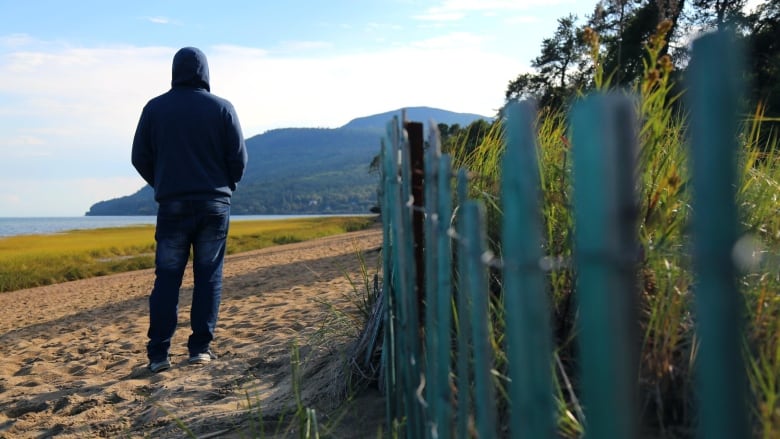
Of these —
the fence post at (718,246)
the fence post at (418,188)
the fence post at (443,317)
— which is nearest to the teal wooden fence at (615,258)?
the fence post at (718,246)

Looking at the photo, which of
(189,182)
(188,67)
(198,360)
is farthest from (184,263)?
(188,67)

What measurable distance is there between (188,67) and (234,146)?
1.90ft

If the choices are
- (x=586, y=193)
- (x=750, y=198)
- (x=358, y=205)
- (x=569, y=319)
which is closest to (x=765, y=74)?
(x=750, y=198)

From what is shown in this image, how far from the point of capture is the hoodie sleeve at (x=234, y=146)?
4242 mm

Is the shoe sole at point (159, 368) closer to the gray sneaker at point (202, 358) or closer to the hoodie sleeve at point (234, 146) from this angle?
the gray sneaker at point (202, 358)

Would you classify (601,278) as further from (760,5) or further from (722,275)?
(760,5)

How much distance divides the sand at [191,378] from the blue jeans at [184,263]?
A: 251 mm

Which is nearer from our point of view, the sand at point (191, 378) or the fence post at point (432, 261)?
the fence post at point (432, 261)

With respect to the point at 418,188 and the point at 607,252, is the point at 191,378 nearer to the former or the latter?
the point at 418,188

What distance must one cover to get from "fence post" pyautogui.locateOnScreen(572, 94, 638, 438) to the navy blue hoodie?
3619mm

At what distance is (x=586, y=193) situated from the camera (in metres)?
0.78

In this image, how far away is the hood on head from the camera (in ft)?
13.8

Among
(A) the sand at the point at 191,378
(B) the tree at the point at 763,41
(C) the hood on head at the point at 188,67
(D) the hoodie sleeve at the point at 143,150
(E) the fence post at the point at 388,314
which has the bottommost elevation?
(A) the sand at the point at 191,378

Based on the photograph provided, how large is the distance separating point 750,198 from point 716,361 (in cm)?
242
